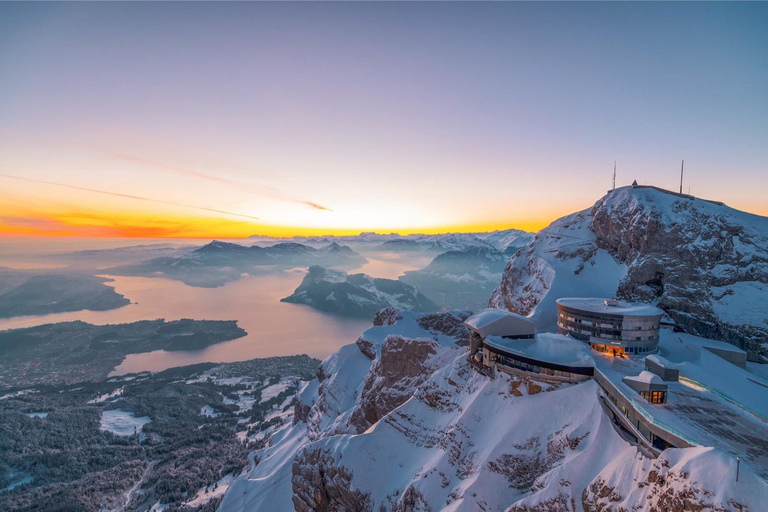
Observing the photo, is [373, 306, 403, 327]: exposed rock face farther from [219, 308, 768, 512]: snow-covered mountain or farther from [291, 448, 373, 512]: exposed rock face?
[291, 448, 373, 512]: exposed rock face

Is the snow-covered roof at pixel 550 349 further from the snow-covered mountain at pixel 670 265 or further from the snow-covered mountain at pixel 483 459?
the snow-covered mountain at pixel 670 265

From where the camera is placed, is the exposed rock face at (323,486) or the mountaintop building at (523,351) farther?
the exposed rock face at (323,486)

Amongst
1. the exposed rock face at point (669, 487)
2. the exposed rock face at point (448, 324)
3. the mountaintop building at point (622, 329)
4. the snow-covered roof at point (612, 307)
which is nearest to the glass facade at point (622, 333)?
the mountaintop building at point (622, 329)

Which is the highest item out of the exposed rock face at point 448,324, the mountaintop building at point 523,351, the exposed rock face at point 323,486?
the mountaintop building at point 523,351

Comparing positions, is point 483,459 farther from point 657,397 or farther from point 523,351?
point 657,397

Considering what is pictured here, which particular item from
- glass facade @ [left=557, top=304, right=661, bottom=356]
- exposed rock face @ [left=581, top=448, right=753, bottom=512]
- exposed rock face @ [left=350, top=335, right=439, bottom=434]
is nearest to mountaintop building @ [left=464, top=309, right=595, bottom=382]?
glass facade @ [left=557, top=304, right=661, bottom=356]
